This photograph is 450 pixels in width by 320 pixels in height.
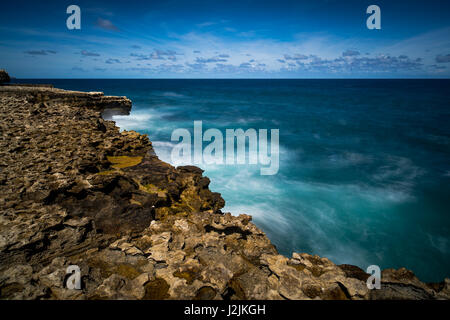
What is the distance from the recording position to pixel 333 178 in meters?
16.8

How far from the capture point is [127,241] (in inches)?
185

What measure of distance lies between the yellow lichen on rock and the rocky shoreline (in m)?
0.05

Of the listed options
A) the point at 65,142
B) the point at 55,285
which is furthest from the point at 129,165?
the point at 55,285

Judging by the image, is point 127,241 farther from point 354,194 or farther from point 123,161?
point 354,194

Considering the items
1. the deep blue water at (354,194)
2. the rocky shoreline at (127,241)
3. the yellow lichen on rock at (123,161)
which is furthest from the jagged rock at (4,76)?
the yellow lichen on rock at (123,161)

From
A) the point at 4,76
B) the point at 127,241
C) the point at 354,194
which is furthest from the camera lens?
the point at 354,194

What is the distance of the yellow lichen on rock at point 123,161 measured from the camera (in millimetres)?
7992

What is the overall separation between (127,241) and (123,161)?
14.3 feet

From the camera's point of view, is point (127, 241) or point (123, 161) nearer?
point (127, 241)

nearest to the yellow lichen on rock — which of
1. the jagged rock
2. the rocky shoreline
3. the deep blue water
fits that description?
the rocky shoreline

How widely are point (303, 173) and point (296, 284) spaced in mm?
14804

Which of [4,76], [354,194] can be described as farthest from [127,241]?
[4,76]

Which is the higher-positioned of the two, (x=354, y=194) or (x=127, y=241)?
(x=127, y=241)
